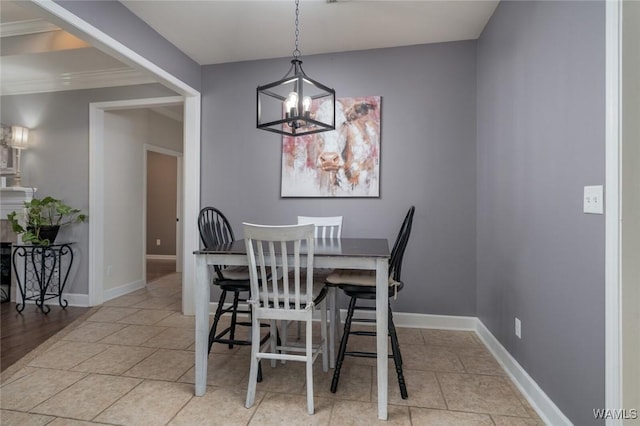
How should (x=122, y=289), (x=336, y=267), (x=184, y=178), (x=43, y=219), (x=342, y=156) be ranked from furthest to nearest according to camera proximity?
(x=122, y=289) → (x=43, y=219) → (x=184, y=178) → (x=342, y=156) → (x=336, y=267)

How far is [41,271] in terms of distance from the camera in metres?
3.38

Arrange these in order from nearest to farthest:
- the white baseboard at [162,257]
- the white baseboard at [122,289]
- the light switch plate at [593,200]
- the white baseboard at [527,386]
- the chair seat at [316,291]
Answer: the light switch plate at [593,200]
the white baseboard at [527,386]
the chair seat at [316,291]
the white baseboard at [122,289]
the white baseboard at [162,257]

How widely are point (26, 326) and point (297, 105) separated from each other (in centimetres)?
328

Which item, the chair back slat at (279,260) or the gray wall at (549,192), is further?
the chair back slat at (279,260)

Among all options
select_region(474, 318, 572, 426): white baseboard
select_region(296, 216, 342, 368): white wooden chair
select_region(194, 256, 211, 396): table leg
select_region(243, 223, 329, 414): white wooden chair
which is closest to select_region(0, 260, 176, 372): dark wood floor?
select_region(194, 256, 211, 396): table leg

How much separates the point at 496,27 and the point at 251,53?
2.14 m

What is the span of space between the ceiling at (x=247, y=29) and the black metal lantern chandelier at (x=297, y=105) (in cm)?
21

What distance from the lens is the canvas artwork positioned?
299 centimetres

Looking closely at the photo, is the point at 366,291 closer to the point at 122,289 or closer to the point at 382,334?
the point at 382,334

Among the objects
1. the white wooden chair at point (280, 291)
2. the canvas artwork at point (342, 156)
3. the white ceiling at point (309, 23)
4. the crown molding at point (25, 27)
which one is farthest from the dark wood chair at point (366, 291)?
the crown molding at point (25, 27)

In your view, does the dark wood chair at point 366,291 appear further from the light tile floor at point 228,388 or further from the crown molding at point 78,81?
the crown molding at point 78,81

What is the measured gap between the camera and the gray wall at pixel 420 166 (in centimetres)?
287

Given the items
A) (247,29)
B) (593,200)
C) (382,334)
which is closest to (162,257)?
(247,29)

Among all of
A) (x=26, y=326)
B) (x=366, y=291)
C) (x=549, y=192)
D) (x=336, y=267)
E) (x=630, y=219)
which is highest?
(x=549, y=192)
